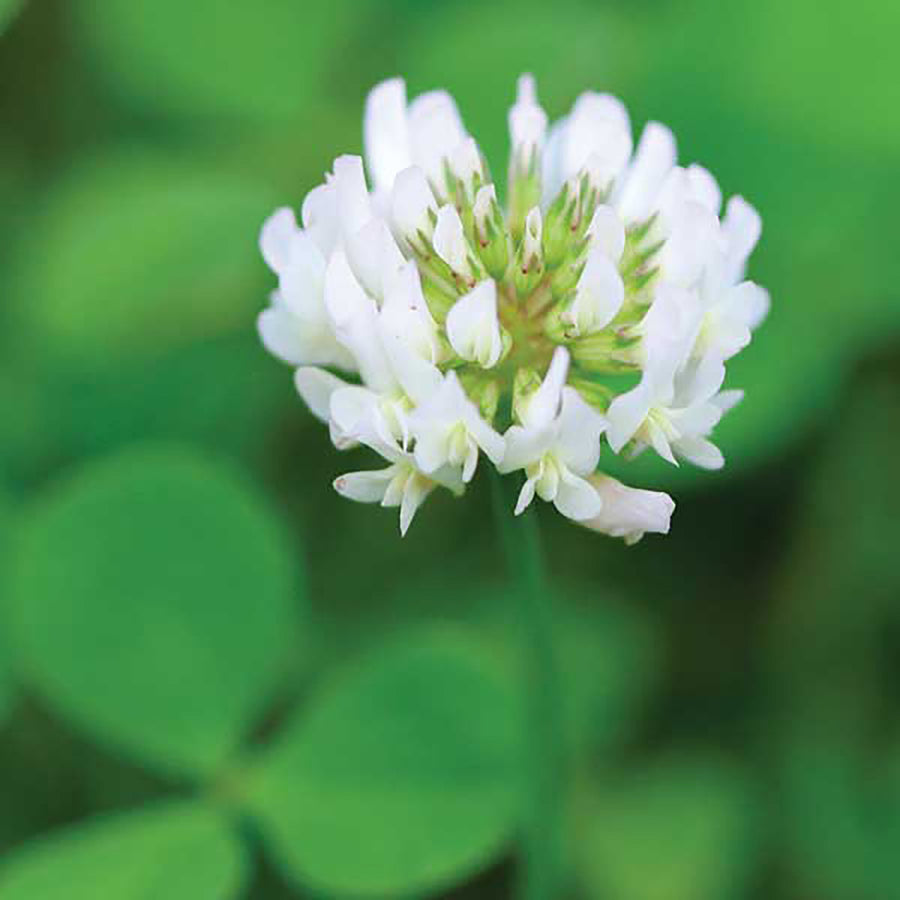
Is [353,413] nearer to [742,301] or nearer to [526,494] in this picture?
[526,494]

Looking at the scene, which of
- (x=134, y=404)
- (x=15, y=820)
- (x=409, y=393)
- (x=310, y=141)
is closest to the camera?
(x=409, y=393)

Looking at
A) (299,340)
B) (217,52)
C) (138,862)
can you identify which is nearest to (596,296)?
(299,340)

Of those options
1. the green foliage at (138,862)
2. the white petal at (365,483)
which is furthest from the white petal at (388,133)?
the green foliage at (138,862)

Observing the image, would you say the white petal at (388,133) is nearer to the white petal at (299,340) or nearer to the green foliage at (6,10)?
the white petal at (299,340)

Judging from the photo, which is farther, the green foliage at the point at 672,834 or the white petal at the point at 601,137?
the green foliage at the point at 672,834

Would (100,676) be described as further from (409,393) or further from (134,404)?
(409,393)

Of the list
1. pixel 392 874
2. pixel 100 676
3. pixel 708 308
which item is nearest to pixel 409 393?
pixel 708 308

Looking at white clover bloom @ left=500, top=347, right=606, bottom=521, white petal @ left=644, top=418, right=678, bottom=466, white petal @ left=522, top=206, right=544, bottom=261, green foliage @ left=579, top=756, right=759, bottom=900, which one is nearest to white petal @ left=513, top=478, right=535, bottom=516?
white clover bloom @ left=500, top=347, right=606, bottom=521
